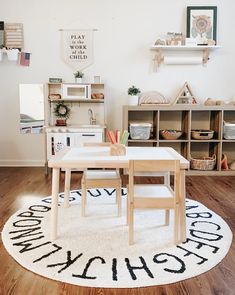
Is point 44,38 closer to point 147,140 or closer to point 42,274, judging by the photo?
point 147,140

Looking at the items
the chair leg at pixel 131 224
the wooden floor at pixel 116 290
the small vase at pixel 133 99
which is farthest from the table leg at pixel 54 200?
the small vase at pixel 133 99

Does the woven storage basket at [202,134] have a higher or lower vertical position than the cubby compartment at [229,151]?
higher

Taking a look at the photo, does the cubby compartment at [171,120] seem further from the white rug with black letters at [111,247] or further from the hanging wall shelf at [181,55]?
the white rug with black letters at [111,247]

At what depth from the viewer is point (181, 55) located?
4879 millimetres

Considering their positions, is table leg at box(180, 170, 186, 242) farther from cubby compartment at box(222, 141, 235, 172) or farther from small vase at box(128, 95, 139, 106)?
cubby compartment at box(222, 141, 235, 172)

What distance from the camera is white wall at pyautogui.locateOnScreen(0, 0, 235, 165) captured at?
189 inches

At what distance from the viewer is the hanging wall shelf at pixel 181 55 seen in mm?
4797

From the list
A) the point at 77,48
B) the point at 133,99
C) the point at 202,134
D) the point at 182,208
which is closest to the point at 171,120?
the point at 202,134

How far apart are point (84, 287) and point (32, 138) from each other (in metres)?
3.64

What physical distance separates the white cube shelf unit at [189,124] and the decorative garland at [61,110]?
0.99m

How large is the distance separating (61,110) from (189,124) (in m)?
1.98

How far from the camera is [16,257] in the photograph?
6.98ft

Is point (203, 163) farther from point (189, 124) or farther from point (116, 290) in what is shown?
point (116, 290)

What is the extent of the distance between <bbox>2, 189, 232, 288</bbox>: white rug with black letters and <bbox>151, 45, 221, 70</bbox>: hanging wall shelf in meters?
2.60
